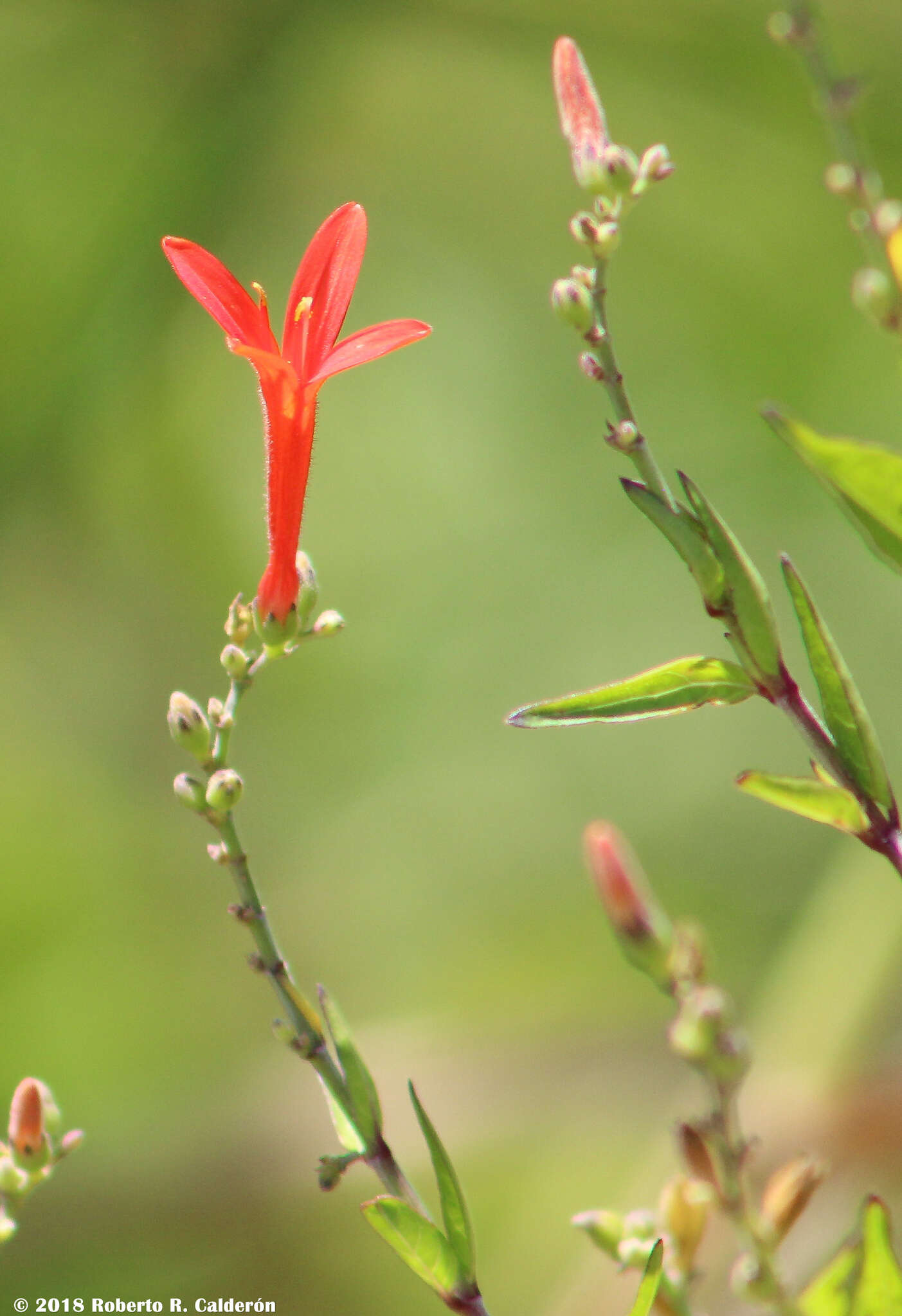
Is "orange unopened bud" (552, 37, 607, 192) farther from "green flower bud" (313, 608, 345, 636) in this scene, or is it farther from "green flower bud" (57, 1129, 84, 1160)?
"green flower bud" (57, 1129, 84, 1160)

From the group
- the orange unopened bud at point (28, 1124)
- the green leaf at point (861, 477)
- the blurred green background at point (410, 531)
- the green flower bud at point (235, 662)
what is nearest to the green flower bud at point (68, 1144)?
the orange unopened bud at point (28, 1124)

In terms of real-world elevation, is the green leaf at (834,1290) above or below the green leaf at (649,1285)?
below

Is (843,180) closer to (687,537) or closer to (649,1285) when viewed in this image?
(687,537)

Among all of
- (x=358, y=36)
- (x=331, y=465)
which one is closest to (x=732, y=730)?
(x=331, y=465)

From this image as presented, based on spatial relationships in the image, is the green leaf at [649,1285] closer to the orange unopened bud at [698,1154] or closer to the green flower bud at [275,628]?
the orange unopened bud at [698,1154]

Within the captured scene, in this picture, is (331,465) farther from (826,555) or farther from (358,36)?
(826,555)

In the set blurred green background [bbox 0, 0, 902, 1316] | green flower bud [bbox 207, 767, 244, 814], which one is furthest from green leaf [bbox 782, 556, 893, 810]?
blurred green background [bbox 0, 0, 902, 1316]

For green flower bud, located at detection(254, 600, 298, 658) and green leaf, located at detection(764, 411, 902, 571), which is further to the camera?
green flower bud, located at detection(254, 600, 298, 658)

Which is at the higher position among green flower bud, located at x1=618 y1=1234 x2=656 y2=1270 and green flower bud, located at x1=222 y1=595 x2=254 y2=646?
green flower bud, located at x1=222 y1=595 x2=254 y2=646
